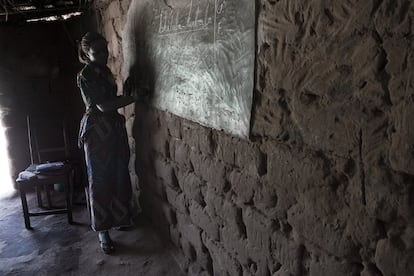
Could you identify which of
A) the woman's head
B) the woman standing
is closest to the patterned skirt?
the woman standing

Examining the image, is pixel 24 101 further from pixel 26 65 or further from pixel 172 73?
pixel 172 73

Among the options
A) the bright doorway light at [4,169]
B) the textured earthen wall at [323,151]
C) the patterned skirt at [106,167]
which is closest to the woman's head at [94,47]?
the patterned skirt at [106,167]

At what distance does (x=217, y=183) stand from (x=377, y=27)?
1.11 metres

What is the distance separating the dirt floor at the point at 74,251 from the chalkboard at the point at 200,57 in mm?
1133

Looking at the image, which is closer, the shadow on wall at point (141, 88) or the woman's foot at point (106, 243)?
the shadow on wall at point (141, 88)

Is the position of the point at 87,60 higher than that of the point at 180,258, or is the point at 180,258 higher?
the point at 87,60

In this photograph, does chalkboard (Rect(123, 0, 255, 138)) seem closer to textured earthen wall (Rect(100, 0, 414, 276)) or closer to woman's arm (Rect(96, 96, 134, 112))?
textured earthen wall (Rect(100, 0, 414, 276))

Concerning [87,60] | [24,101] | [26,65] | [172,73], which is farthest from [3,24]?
Answer: [172,73]

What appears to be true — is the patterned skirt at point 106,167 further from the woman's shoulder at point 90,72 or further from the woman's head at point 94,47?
the woman's head at point 94,47

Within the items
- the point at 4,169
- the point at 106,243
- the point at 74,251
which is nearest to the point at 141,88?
the point at 106,243

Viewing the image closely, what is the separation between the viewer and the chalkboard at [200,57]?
58.0 inches

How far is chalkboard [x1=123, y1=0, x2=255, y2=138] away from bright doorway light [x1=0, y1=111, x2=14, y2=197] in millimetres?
2436

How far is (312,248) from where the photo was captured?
126 centimetres

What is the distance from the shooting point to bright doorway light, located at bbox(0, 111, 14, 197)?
4.26 m
